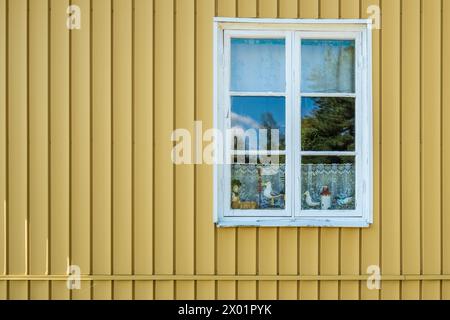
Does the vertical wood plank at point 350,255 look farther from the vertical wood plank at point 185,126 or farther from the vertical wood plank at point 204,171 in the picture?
the vertical wood plank at point 185,126

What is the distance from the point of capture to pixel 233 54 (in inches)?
164

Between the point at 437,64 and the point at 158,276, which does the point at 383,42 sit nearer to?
the point at 437,64

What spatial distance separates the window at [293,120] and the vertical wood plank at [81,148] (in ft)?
3.41

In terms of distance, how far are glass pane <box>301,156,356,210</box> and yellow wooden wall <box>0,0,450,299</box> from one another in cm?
22

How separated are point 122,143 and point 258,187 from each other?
113 cm

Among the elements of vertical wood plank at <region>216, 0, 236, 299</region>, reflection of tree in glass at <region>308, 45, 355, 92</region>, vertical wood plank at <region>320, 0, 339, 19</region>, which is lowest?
vertical wood plank at <region>216, 0, 236, 299</region>

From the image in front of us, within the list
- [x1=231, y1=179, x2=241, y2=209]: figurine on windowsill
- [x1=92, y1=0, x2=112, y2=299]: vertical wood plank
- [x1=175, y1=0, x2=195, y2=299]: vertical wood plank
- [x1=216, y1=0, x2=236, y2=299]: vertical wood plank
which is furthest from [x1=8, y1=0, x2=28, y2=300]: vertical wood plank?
[x1=231, y1=179, x2=241, y2=209]: figurine on windowsill

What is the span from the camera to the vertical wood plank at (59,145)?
401cm

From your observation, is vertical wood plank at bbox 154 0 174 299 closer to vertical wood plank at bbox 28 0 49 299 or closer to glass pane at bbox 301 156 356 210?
vertical wood plank at bbox 28 0 49 299

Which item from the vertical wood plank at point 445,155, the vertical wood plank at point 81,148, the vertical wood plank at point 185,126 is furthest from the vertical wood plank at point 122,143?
the vertical wood plank at point 445,155

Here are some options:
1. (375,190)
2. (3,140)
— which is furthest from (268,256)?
(3,140)

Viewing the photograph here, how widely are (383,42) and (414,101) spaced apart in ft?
1.72

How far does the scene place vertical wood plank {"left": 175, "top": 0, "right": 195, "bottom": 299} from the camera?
13.2 feet

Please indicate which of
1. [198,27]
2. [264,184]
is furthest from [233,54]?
[264,184]
